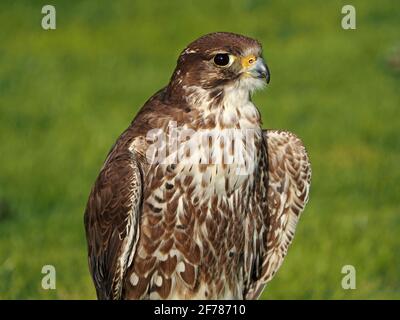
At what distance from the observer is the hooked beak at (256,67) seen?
5645 millimetres

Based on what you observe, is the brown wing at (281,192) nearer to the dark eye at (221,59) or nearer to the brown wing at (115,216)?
the dark eye at (221,59)

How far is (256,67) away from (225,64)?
0.16 meters

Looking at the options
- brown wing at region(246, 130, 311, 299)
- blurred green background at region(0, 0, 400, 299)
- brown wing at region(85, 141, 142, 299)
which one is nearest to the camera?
brown wing at region(85, 141, 142, 299)

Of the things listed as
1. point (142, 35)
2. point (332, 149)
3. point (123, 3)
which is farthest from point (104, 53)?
point (332, 149)

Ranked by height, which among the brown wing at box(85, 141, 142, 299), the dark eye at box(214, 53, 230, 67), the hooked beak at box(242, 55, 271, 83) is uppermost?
the dark eye at box(214, 53, 230, 67)

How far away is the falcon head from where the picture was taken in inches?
224

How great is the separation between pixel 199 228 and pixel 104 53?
962 cm

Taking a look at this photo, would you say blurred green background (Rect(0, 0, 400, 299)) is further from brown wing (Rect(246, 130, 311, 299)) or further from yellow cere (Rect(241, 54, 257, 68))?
yellow cere (Rect(241, 54, 257, 68))

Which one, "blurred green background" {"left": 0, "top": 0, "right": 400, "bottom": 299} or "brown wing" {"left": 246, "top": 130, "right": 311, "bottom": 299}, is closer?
"brown wing" {"left": 246, "top": 130, "right": 311, "bottom": 299}

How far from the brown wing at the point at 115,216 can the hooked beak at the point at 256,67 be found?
70cm

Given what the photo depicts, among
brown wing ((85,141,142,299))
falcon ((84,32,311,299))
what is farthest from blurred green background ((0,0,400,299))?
falcon ((84,32,311,299))

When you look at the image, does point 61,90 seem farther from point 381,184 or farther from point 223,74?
point 223,74

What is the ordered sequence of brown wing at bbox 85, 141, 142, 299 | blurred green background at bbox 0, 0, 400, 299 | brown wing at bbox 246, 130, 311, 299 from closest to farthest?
brown wing at bbox 85, 141, 142, 299 < brown wing at bbox 246, 130, 311, 299 < blurred green background at bbox 0, 0, 400, 299
